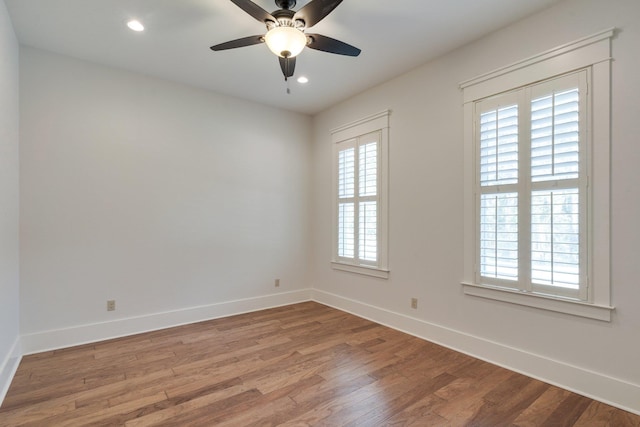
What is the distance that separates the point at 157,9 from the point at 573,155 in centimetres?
337

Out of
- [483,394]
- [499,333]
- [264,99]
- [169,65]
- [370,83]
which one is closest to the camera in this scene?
[483,394]

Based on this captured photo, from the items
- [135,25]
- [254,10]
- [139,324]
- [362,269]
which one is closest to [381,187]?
[362,269]

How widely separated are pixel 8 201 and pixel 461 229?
154 inches

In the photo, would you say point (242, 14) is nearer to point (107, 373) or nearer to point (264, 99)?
point (264, 99)

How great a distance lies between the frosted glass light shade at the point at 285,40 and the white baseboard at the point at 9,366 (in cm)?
304

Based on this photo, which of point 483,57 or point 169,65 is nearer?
point 483,57

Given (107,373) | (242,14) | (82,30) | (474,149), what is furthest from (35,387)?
(474,149)

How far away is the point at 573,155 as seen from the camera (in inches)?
92.4

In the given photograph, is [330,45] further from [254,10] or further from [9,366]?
[9,366]

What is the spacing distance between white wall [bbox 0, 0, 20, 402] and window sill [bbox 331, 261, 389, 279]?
11.2ft

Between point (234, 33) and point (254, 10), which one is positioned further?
point (234, 33)

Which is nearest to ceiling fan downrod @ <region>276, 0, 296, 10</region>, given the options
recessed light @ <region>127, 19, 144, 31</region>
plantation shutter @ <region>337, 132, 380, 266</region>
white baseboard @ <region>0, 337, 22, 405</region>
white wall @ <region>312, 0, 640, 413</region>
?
recessed light @ <region>127, 19, 144, 31</region>

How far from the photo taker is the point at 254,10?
2.08 metres

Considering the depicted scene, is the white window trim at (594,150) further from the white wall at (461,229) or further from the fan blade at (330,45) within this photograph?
the fan blade at (330,45)
